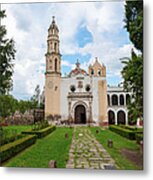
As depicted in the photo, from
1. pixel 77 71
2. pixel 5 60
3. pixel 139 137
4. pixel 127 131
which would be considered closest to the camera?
pixel 139 137

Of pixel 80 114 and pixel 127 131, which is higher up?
pixel 80 114

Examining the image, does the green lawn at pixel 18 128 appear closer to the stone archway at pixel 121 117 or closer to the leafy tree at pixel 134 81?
the stone archway at pixel 121 117

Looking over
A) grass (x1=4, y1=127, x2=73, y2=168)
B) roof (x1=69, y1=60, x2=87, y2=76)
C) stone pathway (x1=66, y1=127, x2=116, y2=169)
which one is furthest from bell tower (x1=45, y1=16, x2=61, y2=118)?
stone pathway (x1=66, y1=127, x2=116, y2=169)

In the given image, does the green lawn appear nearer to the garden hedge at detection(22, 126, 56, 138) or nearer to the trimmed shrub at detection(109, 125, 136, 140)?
the garden hedge at detection(22, 126, 56, 138)

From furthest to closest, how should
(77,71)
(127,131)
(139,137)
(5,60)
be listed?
(5,60), (77,71), (127,131), (139,137)

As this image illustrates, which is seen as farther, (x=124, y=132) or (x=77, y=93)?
(x=77, y=93)

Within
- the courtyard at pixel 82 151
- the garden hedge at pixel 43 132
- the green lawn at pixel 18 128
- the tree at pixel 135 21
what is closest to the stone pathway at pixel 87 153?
the courtyard at pixel 82 151

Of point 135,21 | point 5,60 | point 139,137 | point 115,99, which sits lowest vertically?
point 139,137

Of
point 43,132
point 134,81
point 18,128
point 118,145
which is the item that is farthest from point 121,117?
point 18,128

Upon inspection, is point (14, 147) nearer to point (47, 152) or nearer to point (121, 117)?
point (47, 152)
